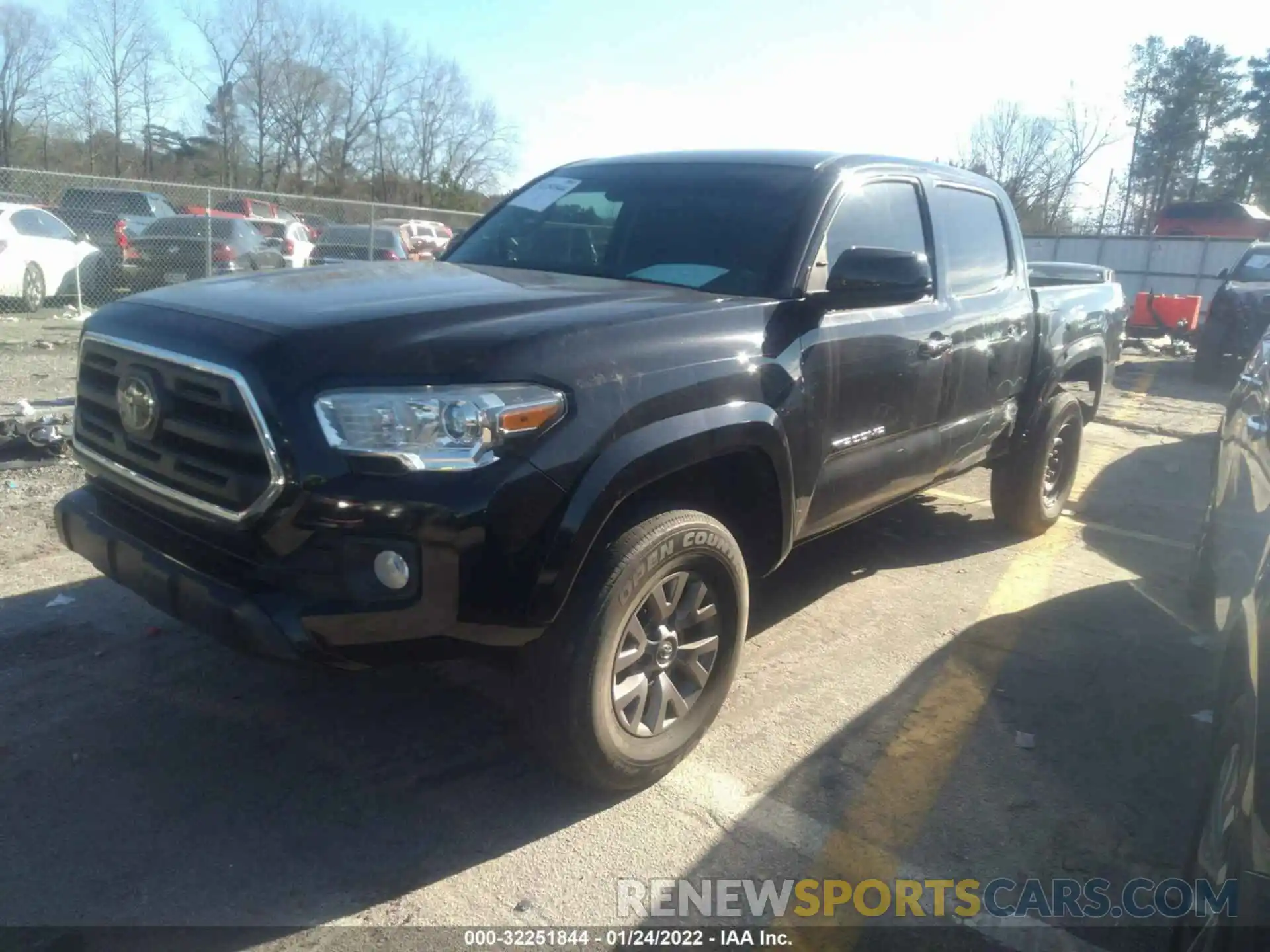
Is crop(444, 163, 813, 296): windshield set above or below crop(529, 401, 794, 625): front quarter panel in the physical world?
above

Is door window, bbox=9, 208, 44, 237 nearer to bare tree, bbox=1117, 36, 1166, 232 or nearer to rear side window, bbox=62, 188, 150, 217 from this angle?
rear side window, bbox=62, 188, 150, 217

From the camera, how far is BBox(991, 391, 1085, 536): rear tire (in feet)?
18.8

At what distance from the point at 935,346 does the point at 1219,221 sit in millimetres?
30046

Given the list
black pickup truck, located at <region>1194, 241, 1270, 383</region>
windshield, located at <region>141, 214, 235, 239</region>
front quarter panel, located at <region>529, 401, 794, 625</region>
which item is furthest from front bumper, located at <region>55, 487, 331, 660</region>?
black pickup truck, located at <region>1194, 241, 1270, 383</region>

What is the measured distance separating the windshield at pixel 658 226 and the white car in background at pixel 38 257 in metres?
11.4

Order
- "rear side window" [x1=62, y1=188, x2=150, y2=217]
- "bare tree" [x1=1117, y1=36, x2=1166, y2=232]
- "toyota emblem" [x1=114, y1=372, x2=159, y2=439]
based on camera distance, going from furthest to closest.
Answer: "bare tree" [x1=1117, y1=36, x2=1166, y2=232] → "rear side window" [x1=62, y1=188, x2=150, y2=217] → "toyota emblem" [x1=114, y1=372, x2=159, y2=439]

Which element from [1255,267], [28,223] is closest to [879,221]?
[1255,267]

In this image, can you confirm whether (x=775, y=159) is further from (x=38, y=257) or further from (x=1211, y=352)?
(x=38, y=257)

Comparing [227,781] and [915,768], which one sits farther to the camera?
[915,768]

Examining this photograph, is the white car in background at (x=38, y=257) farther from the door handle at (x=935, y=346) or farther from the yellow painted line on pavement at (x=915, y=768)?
the yellow painted line on pavement at (x=915, y=768)

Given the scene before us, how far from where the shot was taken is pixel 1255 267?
14.4 m

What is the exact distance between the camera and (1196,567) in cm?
495

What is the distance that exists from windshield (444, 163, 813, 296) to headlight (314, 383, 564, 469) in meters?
1.40

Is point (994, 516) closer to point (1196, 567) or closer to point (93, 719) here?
point (1196, 567)
